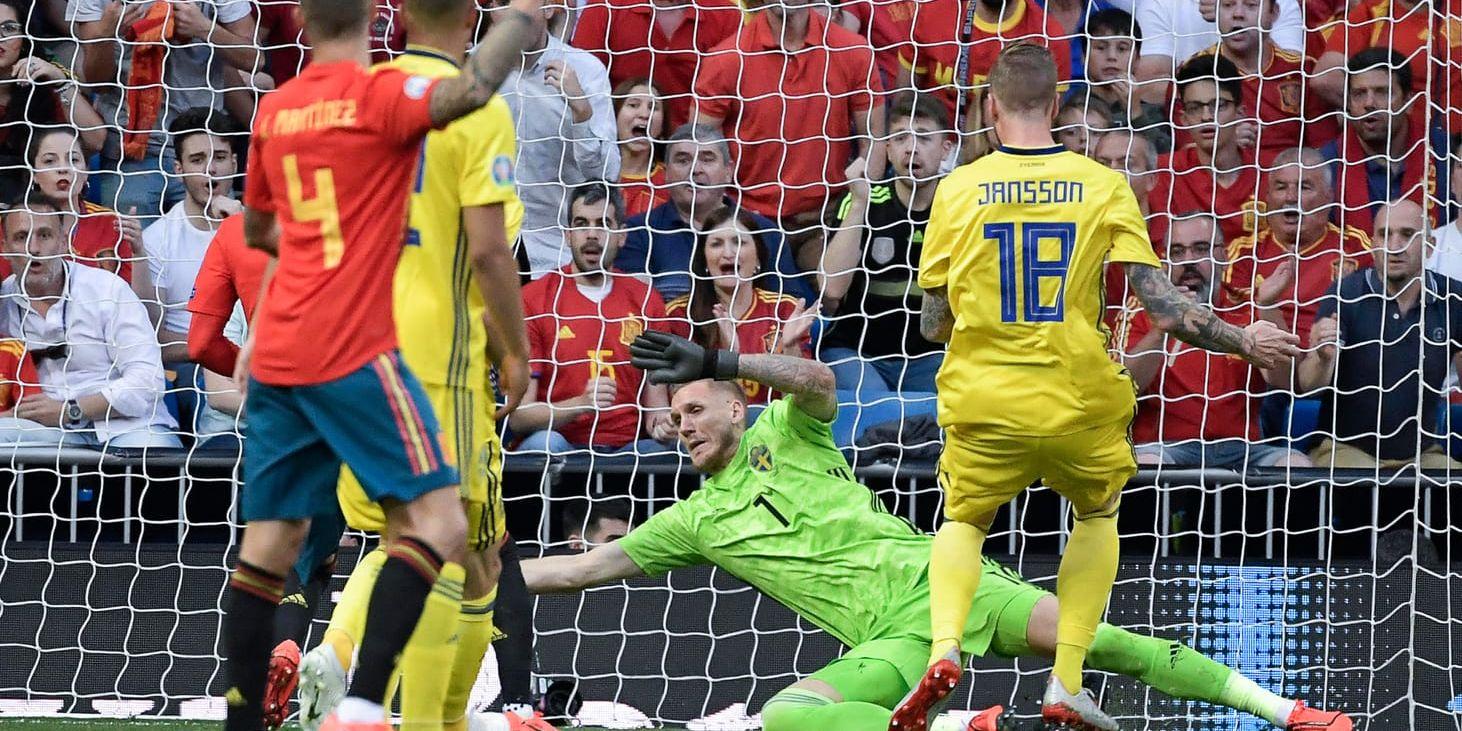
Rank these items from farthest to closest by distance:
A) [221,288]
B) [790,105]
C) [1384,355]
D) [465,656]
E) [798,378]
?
[790,105]
[1384,355]
[221,288]
[798,378]
[465,656]

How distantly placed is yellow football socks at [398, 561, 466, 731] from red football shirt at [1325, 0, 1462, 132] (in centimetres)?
546

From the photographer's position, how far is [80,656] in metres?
7.00

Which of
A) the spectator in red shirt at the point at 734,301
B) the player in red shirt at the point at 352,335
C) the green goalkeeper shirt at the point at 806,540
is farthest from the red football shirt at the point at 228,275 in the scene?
the spectator in red shirt at the point at 734,301

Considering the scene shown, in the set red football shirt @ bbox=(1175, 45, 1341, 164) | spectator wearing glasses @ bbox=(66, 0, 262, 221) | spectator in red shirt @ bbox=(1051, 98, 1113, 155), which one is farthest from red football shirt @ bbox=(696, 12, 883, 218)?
spectator wearing glasses @ bbox=(66, 0, 262, 221)

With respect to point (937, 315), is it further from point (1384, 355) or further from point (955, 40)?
point (955, 40)

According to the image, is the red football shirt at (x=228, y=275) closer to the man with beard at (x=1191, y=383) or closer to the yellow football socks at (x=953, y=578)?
the yellow football socks at (x=953, y=578)

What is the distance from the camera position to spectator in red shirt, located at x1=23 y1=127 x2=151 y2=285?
7758 millimetres

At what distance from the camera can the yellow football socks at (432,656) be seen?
3842mm

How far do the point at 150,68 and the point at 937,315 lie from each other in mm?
4473

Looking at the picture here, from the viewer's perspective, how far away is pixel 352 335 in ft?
11.8

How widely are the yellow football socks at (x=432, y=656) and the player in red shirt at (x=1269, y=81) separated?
16.9 ft

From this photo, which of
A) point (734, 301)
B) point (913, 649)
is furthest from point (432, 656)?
point (734, 301)

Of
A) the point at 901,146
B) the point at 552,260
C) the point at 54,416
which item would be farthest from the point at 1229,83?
the point at 54,416

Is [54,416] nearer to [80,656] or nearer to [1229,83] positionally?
[80,656]
